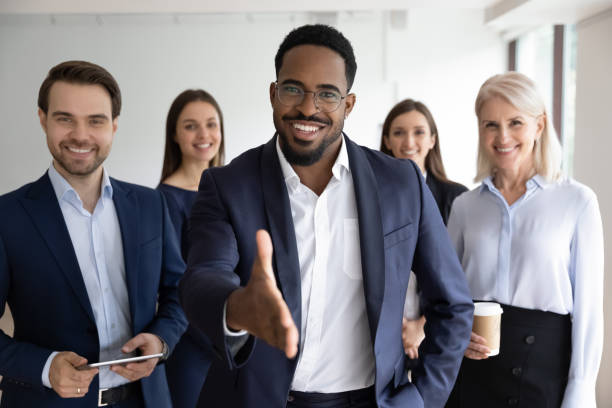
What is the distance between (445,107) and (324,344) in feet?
21.5

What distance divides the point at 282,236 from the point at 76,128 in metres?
0.96

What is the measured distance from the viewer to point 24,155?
7750 mm

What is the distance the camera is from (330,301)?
Result: 4.66ft

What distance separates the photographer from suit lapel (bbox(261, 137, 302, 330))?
4.44 feet

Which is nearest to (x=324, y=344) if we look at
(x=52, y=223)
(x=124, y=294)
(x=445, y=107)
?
(x=124, y=294)

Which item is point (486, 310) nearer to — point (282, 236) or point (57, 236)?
point (282, 236)

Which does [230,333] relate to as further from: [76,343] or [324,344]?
[76,343]

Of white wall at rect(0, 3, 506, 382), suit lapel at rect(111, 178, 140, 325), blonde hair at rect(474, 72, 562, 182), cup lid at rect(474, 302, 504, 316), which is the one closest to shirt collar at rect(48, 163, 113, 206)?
suit lapel at rect(111, 178, 140, 325)

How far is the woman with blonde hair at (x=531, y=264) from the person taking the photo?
204cm

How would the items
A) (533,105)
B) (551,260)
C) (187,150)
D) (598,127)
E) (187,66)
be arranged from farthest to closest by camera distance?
1. (187,66)
2. (598,127)
3. (187,150)
4. (533,105)
5. (551,260)

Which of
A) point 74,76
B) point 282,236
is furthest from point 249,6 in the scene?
point 282,236

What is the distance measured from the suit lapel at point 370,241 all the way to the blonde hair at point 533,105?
101cm

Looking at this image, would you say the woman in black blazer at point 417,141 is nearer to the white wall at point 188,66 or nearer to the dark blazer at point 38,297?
the dark blazer at point 38,297

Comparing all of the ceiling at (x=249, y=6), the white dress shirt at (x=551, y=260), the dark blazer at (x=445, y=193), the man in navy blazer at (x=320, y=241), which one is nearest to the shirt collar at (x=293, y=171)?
the man in navy blazer at (x=320, y=241)
